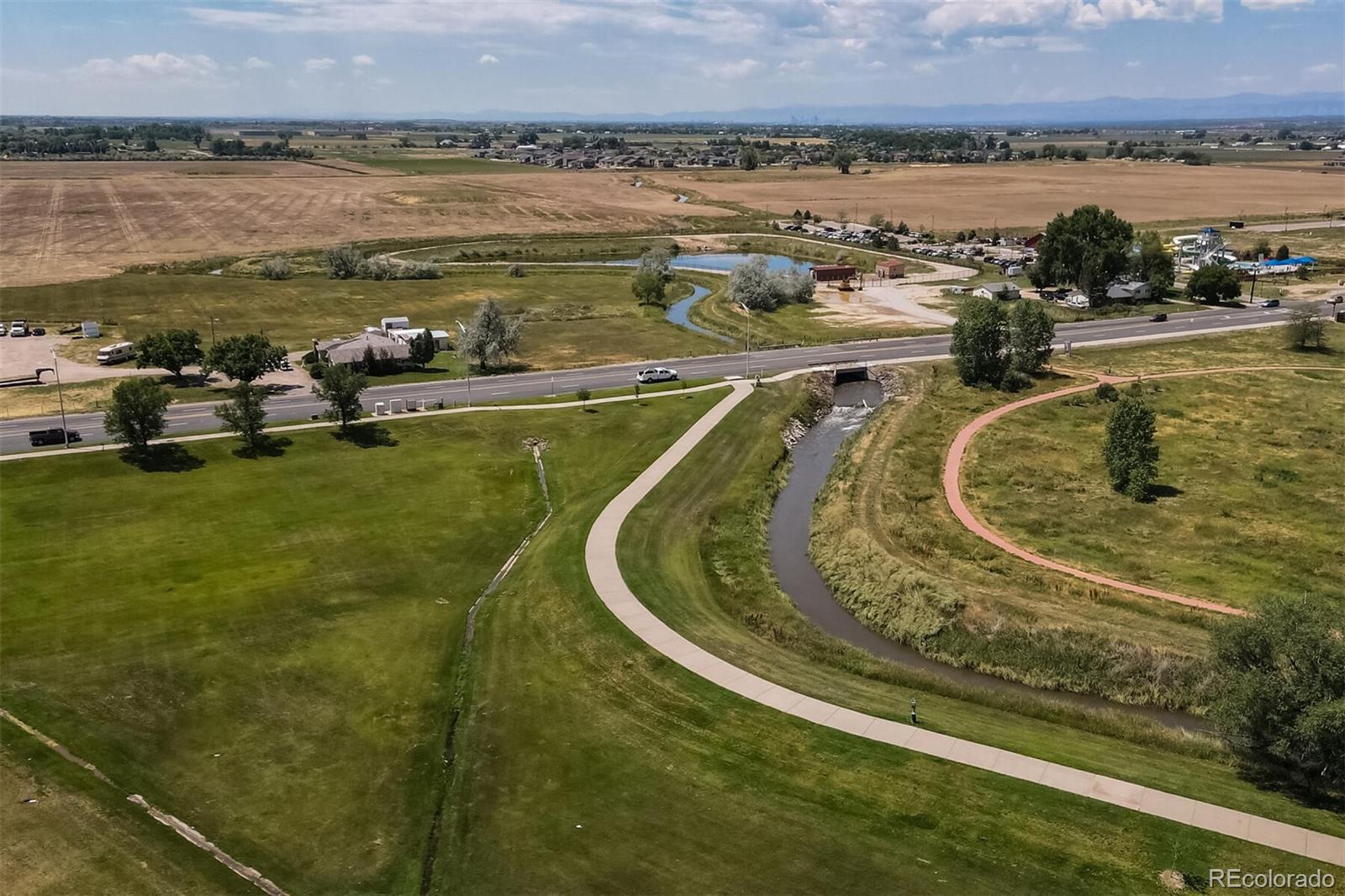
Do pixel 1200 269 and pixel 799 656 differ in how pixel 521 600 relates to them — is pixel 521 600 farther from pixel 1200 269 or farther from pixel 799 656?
pixel 1200 269

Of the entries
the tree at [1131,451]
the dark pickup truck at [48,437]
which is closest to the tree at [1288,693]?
the tree at [1131,451]

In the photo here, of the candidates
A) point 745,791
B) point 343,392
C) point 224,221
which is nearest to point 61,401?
point 343,392

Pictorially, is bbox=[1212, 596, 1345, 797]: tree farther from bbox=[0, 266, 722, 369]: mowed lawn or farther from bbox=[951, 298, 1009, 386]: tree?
bbox=[0, 266, 722, 369]: mowed lawn

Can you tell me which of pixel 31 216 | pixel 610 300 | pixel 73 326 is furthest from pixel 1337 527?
pixel 31 216

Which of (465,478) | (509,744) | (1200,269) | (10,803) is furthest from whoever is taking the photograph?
(1200,269)

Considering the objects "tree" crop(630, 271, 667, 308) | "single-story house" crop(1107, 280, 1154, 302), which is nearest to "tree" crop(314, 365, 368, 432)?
"tree" crop(630, 271, 667, 308)

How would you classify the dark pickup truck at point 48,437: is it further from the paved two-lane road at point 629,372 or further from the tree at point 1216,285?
the tree at point 1216,285

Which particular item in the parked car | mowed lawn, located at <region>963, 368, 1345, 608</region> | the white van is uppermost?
the white van
